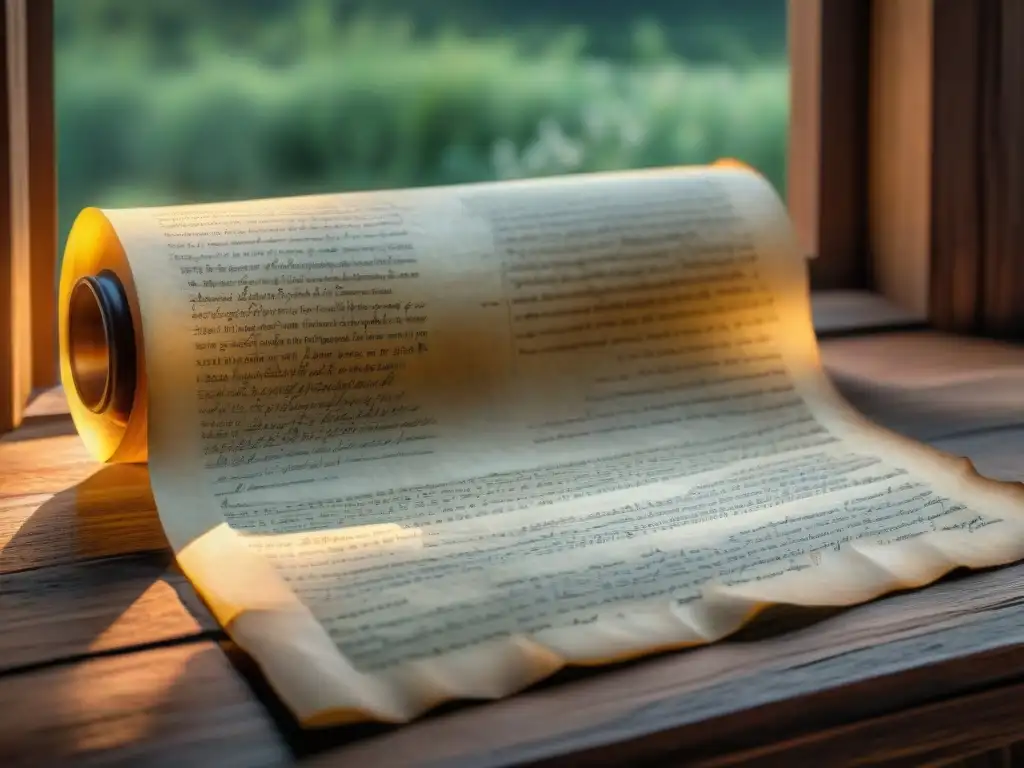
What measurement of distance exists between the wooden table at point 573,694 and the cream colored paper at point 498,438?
0.05 ft

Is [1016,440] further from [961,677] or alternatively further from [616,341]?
[961,677]

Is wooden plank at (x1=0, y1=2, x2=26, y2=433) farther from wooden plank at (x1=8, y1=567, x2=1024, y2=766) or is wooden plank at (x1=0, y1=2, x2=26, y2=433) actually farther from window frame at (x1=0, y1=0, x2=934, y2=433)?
window frame at (x1=0, y1=0, x2=934, y2=433)

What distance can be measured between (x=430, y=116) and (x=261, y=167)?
0.17 meters

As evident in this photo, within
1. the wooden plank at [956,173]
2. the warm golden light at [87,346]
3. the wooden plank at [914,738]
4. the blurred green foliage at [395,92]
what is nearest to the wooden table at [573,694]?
the wooden plank at [914,738]

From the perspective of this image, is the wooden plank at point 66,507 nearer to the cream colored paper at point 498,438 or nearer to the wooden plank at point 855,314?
the cream colored paper at point 498,438

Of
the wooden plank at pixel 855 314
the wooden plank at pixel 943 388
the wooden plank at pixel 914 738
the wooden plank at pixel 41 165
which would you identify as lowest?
the wooden plank at pixel 914 738

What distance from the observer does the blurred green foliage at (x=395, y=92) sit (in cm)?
109

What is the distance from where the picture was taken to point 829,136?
1.30 m

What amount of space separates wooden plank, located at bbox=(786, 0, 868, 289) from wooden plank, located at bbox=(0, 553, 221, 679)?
2.80 ft

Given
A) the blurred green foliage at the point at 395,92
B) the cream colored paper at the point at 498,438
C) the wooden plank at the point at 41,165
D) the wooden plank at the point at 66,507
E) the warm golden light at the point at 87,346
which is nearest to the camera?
the cream colored paper at the point at 498,438

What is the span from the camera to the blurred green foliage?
3.59 ft

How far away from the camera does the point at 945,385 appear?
1.03 m

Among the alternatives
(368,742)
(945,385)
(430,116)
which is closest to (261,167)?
(430,116)

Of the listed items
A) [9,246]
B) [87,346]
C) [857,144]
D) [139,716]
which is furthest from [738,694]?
[857,144]
